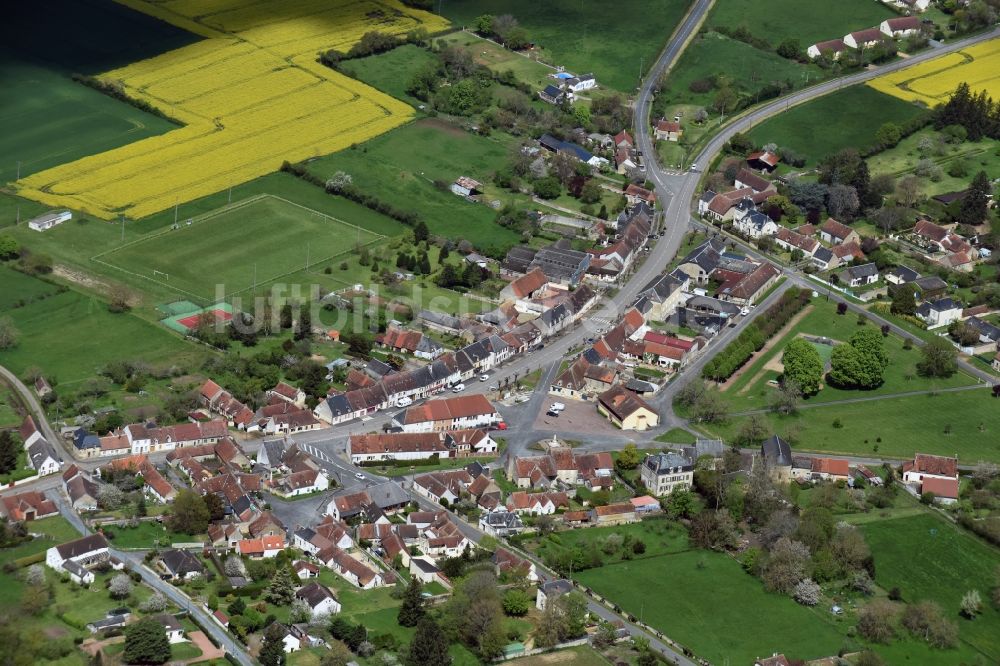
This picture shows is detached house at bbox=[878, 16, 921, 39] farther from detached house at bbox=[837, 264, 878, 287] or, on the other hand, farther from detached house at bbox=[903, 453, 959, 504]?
detached house at bbox=[903, 453, 959, 504]

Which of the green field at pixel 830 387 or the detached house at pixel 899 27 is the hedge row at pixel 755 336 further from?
the detached house at pixel 899 27

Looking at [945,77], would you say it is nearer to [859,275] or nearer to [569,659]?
[859,275]

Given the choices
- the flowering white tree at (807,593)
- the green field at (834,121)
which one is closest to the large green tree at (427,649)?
the flowering white tree at (807,593)

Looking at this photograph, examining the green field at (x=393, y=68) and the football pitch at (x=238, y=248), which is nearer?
the football pitch at (x=238, y=248)

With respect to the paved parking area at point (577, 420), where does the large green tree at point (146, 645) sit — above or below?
below

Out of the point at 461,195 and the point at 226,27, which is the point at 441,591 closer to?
the point at 461,195

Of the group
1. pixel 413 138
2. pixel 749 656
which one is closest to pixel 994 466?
pixel 749 656
